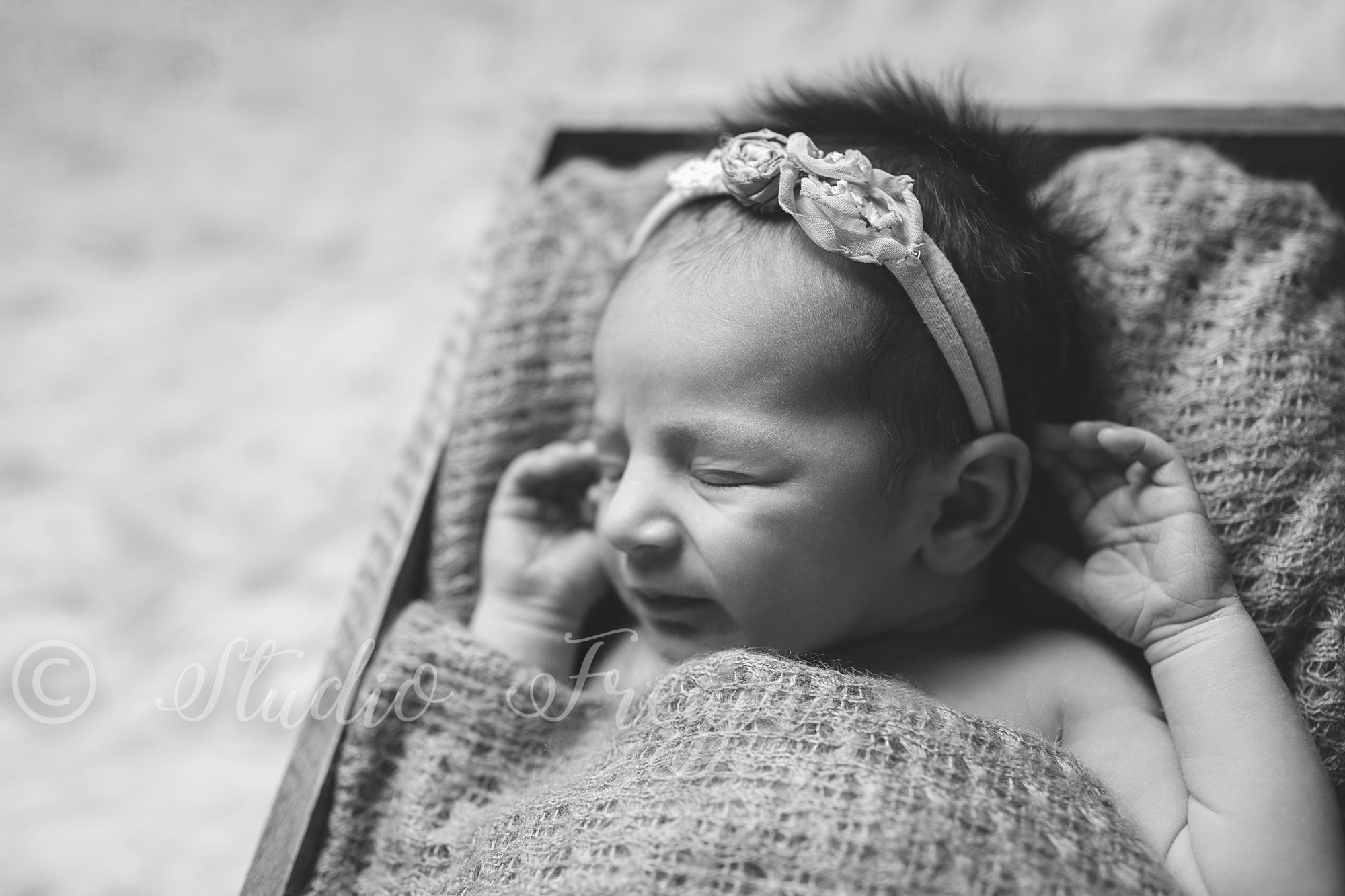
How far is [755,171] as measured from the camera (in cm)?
94

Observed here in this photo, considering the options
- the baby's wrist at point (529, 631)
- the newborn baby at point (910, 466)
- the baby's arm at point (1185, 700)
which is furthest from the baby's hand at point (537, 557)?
the baby's arm at point (1185, 700)

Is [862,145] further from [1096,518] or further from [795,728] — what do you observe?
[795,728]

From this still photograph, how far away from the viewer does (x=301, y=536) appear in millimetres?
1461

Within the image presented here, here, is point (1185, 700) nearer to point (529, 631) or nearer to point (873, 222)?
point (873, 222)

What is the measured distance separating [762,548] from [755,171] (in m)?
0.31

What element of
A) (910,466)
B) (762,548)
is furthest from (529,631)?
(910,466)

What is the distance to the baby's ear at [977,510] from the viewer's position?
975 mm

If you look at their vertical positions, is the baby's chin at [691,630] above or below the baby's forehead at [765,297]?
below

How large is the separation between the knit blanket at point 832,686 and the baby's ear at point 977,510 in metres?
0.13

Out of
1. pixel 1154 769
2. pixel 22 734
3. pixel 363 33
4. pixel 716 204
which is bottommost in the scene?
pixel 22 734

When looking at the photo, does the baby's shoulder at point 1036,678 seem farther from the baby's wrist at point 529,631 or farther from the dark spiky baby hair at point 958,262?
the baby's wrist at point 529,631

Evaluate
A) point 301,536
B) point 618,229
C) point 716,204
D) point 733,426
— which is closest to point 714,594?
point 733,426

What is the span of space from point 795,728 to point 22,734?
949 mm

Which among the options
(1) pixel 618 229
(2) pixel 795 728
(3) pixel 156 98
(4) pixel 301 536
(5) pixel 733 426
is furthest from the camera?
(3) pixel 156 98
